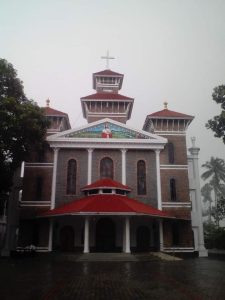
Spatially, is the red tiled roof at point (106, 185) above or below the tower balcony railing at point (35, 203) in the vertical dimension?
above

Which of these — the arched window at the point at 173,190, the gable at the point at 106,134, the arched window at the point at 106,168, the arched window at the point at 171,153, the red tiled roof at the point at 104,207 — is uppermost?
the gable at the point at 106,134

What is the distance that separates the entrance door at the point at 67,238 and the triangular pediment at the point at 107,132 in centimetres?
834

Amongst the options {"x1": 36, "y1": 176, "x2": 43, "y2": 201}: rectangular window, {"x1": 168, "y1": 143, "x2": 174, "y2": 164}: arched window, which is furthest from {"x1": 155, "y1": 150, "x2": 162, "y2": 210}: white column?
{"x1": 36, "y1": 176, "x2": 43, "y2": 201}: rectangular window

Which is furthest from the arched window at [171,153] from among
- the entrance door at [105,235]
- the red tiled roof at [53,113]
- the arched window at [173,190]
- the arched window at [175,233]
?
the red tiled roof at [53,113]

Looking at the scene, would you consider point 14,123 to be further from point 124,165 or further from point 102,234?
point 102,234

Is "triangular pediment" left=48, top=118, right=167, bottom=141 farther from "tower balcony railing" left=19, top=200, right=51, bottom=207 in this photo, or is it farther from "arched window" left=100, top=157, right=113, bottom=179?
"tower balcony railing" left=19, top=200, right=51, bottom=207

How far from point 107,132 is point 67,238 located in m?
10.2

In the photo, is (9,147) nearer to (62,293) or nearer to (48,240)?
(48,240)

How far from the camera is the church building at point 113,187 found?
25812 mm

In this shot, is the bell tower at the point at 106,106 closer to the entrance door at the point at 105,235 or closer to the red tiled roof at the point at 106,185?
the red tiled roof at the point at 106,185

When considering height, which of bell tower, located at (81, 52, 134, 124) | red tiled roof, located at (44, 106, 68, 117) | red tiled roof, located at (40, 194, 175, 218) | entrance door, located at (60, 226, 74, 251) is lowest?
entrance door, located at (60, 226, 74, 251)

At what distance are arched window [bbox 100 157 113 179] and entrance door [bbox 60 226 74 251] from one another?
18.2ft

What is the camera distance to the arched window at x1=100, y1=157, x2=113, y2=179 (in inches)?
1102

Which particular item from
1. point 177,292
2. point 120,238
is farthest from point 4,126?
point 177,292
